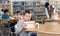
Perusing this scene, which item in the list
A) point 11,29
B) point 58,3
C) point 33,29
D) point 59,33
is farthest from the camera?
point 58,3

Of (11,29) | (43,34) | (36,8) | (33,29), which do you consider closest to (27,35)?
(33,29)

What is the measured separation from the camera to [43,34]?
6.42 ft

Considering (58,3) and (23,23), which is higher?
(58,3)

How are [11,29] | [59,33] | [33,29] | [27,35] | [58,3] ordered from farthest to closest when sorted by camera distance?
[58,3] → [11,29] → [27,35] → [33,29] → [59,33]

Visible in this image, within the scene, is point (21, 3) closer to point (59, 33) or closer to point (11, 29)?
point (11, 29)

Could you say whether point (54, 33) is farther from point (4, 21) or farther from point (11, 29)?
point (4, 21)

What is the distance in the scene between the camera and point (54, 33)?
1.93 m

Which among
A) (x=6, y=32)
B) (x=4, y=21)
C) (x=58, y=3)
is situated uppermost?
(x=58, y=3)

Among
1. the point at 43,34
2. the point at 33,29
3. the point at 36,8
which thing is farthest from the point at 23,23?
the point at 36,8

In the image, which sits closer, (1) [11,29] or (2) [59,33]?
(2) [59,33]

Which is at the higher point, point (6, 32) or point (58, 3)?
point (58, 3)

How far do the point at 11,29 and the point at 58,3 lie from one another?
4112mm

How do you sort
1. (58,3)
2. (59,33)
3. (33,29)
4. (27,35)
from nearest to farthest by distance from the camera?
(59,33) → (33,29) → (27,35) → (58,3)

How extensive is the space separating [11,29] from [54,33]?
2.91m
